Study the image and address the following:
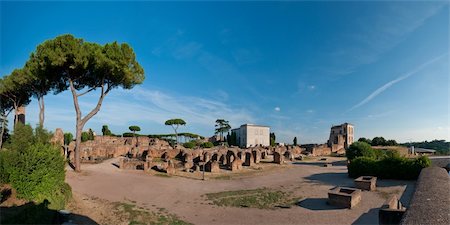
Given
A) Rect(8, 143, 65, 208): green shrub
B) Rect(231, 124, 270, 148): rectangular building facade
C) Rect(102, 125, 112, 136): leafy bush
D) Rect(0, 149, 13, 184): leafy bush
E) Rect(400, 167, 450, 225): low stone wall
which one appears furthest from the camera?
Rect(231, 124, 270, 148): rectangular building facade

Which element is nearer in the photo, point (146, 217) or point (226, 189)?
point (146, 217)

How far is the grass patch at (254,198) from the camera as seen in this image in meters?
12.3

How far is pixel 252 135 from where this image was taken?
70000 mm

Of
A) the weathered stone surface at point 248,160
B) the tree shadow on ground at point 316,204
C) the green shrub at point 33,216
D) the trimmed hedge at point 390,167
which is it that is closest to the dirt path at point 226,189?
the tree shadow on ground at point 316,204

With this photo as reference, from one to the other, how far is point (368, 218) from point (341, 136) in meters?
51.3

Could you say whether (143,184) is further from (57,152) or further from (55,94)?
(55,94)

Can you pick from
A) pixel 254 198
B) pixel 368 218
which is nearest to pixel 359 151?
pixel 254 198

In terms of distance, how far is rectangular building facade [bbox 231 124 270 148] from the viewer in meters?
69.1

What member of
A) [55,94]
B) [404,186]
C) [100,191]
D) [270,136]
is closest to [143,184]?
[100,191]

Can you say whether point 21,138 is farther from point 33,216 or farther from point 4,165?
point 33,216

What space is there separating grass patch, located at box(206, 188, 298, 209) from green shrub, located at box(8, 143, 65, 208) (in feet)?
22.5

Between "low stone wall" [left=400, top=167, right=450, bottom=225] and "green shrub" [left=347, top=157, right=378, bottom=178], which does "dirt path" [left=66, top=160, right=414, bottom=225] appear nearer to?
"green shrub" [left=347, top=157, right=378, bottom=178]

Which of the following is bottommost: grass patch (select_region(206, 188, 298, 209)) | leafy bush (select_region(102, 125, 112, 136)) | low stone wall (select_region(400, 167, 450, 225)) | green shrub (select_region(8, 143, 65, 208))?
grass patch (select_region(206, 188, 298, 209))

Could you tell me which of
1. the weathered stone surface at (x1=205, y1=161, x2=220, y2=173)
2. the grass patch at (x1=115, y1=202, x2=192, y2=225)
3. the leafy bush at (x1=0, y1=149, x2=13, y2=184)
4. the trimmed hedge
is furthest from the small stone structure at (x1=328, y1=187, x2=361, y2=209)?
the weathered stone surface at (x1=205, y1=161, x2=220, y2=173)
